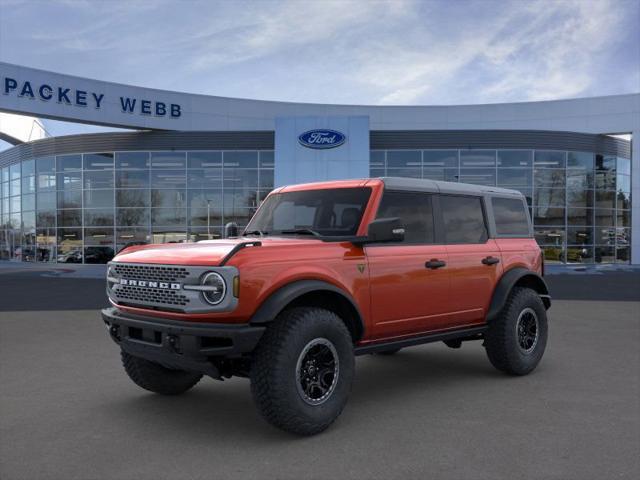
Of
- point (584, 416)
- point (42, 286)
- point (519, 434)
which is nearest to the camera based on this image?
point (519, 434)

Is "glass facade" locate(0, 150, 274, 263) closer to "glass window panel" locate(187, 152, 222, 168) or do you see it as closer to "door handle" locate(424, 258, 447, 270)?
"glass window panel" locate(187, 152, 222, 168)

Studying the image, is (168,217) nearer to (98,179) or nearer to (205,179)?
(205,179)

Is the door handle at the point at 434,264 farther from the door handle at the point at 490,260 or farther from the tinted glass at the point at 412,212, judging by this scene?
the door handle at the point at 490,260

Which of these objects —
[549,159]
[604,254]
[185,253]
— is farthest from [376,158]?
[185,253]

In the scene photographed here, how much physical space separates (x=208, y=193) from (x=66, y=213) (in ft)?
25.1

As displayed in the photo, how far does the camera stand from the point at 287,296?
4.05m

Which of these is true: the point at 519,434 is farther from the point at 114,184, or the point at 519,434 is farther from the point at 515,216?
the point at 114,184

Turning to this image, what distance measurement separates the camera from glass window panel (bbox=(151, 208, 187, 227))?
88.5 feet

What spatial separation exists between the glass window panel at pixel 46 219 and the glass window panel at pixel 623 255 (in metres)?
29.7

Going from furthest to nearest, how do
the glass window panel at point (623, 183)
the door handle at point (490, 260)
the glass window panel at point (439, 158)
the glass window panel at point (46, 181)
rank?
the glass window panel at point (623, 183)
the glass window panel at point (46, 181)
the glass window panel at point (439, 158)
the door handle at point (490, 260)

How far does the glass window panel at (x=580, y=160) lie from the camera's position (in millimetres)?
27516

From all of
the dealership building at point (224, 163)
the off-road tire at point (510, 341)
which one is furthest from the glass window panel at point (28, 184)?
the off-road tire at point (510, 341)

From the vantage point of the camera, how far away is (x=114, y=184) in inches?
1073

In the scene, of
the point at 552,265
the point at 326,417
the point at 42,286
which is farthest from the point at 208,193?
the point at 326,417
